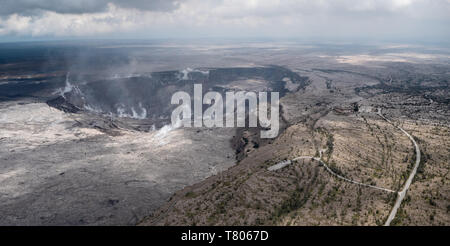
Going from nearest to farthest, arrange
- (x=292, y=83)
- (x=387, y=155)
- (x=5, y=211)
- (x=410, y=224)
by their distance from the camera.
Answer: (x=410, y=224) → (x=5, y=211) → (x=387, y=155) → (x=292, y=83)

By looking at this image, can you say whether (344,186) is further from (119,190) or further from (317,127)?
(119,190)

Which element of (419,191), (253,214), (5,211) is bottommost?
(5,211)

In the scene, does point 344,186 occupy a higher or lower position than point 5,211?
higher

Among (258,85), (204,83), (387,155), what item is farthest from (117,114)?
(387,155)

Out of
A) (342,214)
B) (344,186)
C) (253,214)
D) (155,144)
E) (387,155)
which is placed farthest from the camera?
(155,144)

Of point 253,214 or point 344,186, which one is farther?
point 344,186

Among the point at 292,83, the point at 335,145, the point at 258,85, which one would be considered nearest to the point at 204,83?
the point at 258,85

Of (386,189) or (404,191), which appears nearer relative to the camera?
(404,191)

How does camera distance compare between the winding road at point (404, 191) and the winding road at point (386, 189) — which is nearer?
the winding road at point (404, 191)

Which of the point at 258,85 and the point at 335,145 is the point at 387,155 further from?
the point at 258,85

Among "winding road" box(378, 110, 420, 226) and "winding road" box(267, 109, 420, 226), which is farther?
"winding road" box(267, 109, 420, 226)
